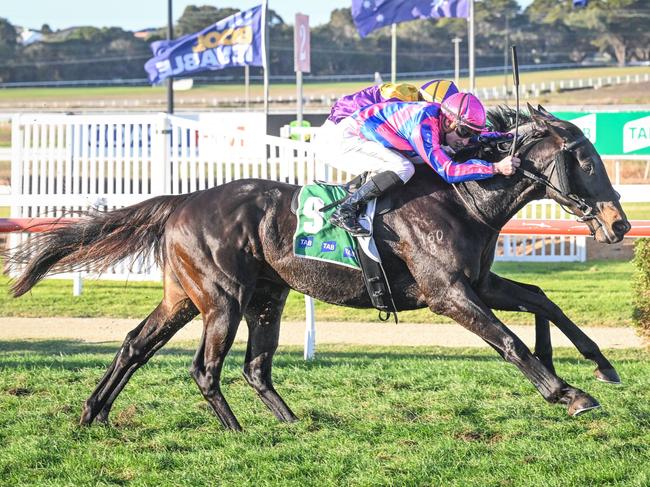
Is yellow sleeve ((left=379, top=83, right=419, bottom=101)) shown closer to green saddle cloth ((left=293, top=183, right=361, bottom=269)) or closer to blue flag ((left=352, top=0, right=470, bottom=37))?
green saddle cloth ((left=293, top=183, right=361, bottom=269))

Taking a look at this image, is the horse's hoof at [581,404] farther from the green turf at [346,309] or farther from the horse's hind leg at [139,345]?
the green turf at [346,309]

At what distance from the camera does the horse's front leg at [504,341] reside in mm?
5202

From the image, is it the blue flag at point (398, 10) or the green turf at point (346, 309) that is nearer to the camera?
the green turf at point (346, 309)

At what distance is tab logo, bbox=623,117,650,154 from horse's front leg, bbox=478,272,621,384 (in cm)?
1156

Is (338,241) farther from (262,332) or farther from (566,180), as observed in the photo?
(566,180)

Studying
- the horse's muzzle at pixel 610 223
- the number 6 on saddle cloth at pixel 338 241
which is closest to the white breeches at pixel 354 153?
the number 6 on saddle cloth at pixel 338 241

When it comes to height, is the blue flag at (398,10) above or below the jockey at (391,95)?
above

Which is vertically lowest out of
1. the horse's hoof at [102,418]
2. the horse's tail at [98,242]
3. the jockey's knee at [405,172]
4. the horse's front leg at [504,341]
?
the horse's hoof at [102,418]

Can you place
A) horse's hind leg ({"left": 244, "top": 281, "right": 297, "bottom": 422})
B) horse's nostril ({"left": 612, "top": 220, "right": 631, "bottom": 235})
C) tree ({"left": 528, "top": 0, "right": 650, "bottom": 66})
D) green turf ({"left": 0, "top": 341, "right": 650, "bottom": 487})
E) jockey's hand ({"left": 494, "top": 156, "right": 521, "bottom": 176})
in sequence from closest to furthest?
green turf ({"left": 0, "top": 341, "right": 650, "bottom": 487}) → horse's nostril ({"left": 612, "top": 220, "right": 631, "bottom": 235}) → jockey's hand ({"left": 494, "top": 156, "right": 521, "bottom": 176}) → horse's hind leg ({"left": 244, "top": 281, "right": 297, "bottom": 422}) → tree ({"left": 528, "top": 0, "right": 650, "bottom": 66})

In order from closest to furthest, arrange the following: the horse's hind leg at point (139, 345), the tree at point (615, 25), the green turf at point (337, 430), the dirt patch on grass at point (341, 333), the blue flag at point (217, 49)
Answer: the green turf at point (337, 430), the horse's hind leg at point (139, 345), the dirt patch on grass at point (341, 333), the blue flag at point (217, 49), the tree at point (615, 25)

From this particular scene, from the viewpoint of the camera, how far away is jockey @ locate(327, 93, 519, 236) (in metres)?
5.65

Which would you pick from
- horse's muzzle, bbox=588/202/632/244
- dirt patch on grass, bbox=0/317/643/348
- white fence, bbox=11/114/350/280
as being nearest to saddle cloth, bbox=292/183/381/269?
horse's muzzle, bbox=588/202/632/244

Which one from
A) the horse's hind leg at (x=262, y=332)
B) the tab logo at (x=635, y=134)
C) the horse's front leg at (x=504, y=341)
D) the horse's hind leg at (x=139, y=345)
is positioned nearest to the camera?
the horse's front leg at (x=504, y=341)

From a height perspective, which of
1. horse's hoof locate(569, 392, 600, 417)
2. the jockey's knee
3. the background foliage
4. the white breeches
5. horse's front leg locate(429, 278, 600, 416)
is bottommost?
horse's hoof locate(569, 392, 600, 417)
